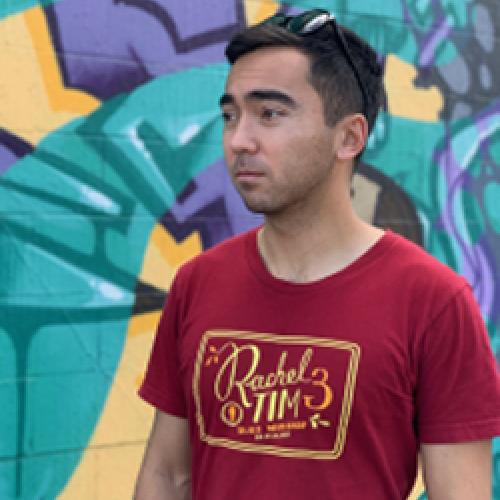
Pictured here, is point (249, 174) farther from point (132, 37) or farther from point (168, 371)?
point (132, 37)

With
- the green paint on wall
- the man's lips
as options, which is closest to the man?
the man's lips

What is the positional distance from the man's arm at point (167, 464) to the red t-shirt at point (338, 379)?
104 millimetres

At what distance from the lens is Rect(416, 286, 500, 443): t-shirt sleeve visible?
1.63 meters

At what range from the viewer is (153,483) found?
76.8 inches

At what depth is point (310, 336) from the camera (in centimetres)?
173

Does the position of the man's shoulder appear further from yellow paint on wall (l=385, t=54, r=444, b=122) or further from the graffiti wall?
yellow paint on wall (l=385, t=54, r=444, b=122)

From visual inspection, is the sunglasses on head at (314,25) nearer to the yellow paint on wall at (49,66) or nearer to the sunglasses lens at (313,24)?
the sunglasses lens at (313,24)

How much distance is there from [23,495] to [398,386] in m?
1.99

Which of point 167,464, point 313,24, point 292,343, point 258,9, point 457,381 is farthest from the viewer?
point 258,9

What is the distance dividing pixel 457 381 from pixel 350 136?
21.5 inches

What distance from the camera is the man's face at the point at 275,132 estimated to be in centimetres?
178

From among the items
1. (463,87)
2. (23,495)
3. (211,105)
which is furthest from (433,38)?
(23,495)

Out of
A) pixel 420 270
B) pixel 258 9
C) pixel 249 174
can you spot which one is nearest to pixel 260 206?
pixel 249 174

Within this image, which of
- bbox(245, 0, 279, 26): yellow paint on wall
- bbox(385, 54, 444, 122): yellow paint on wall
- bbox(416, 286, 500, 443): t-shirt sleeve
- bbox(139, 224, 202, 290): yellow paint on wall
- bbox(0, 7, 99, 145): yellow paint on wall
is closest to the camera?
bbox(416, 286, 500, 443): t-shirt sleeve
